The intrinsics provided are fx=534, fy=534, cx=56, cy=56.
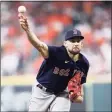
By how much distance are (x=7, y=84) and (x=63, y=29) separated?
1337mm

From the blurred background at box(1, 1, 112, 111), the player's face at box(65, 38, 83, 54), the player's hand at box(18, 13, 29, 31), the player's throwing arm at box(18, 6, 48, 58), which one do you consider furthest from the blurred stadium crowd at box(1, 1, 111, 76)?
the player's hand at box(18, 13, 29, 31)

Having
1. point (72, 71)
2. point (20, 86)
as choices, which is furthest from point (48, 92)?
point (20, 86)

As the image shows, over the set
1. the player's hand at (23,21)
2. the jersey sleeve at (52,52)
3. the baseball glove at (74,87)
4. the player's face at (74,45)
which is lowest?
the baseball glove at (74,87)

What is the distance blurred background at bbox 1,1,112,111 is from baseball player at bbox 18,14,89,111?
2.86m

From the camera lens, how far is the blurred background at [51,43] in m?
8.98

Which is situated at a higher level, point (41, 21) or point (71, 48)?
point (41, 21)

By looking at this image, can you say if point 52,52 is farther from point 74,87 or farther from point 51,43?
point 51,43

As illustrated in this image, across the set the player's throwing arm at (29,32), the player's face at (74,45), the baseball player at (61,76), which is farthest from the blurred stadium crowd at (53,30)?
the player's throwing arm at (29,32)

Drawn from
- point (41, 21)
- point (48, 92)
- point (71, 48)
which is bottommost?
point (48, 92)

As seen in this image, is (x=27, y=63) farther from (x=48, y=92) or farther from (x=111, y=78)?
(x=48, y=92)

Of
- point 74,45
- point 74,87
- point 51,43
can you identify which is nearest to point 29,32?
point 74,45

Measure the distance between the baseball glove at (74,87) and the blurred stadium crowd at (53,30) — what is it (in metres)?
3.03

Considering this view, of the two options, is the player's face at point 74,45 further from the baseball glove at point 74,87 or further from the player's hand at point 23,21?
the player's hand at point 23,21

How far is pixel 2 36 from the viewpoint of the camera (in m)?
9.06
